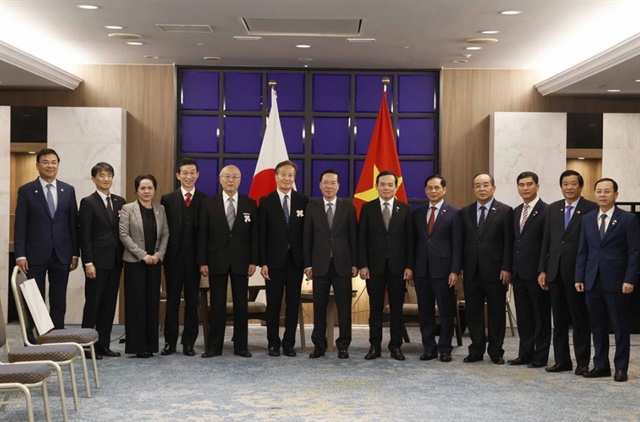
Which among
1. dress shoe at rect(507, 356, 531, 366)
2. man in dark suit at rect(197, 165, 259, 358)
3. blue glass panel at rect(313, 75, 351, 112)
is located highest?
blue glass panel at rect(313, 75, 351, 112)

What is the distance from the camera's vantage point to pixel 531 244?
8344mm

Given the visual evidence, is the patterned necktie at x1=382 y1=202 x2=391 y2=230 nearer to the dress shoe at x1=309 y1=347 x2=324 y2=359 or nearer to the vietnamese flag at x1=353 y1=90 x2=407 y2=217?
the dress shoe at x1=309 y1=347 x2=324 y2=359

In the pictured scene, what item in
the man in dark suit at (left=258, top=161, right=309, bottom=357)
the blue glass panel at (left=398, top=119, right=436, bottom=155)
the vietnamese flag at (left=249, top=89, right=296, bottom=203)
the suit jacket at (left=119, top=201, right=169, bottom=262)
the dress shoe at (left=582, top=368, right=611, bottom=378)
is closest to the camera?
the dress shoe at (left=582, top=368, right=611, bottom=378)

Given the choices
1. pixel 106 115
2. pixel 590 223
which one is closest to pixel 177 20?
pixel 106 115

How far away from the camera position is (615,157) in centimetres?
1180

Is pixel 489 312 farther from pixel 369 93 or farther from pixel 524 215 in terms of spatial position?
pixel 369 93

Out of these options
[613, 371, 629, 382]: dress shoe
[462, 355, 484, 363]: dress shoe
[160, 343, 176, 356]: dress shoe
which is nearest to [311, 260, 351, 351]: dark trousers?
[462, 355, 484, 363]: dress shoe

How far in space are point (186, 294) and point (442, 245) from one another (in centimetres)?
246

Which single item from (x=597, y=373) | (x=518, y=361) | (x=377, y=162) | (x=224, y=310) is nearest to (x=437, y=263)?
(x=518, y=361)

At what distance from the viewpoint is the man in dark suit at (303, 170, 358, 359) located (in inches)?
344

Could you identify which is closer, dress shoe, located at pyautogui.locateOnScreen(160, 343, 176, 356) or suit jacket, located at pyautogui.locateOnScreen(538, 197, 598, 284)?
suit jacket, located at pyautogui.locateOnScreen(538, 197, 598, 284)

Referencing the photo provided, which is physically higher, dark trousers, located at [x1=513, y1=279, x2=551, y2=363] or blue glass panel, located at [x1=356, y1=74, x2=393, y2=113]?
blue glass panel, located at [x1=356, y1=74, x2=393, y2=113]

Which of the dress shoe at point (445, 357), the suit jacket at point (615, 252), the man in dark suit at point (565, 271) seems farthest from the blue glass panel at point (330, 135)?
the suit jacket at point (615, 252)

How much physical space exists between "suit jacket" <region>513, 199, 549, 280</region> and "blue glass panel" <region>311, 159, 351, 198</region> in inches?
159
